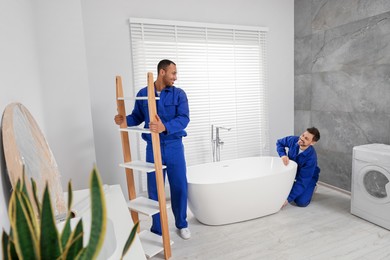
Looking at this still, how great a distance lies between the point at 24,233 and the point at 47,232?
0.04 metres

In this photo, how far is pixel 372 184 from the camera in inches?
108

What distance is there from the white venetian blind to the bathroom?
13 centimetres

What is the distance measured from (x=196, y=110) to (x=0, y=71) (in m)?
2.40

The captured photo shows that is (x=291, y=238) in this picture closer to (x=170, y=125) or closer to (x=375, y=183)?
(x=375, y=183)

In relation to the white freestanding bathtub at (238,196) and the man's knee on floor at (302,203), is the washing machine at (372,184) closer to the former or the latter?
the man's knee on floor at (302,203)

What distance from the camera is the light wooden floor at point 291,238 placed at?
2.29m

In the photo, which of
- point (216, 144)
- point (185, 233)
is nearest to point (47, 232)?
point (185, 233)

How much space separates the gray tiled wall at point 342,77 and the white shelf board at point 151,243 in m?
2.47

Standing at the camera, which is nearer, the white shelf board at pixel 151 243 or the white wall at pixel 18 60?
the white wall at pixel 18 60

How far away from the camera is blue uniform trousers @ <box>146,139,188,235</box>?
7.75 feet

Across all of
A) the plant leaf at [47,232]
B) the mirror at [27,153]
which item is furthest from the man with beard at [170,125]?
the plant leaf at [47,232]

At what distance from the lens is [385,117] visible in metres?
2.94

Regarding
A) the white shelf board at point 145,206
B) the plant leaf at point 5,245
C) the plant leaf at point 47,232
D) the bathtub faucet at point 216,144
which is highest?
the plant leaf at point 47,232

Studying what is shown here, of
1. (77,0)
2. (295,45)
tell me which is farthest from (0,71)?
(295,45)
